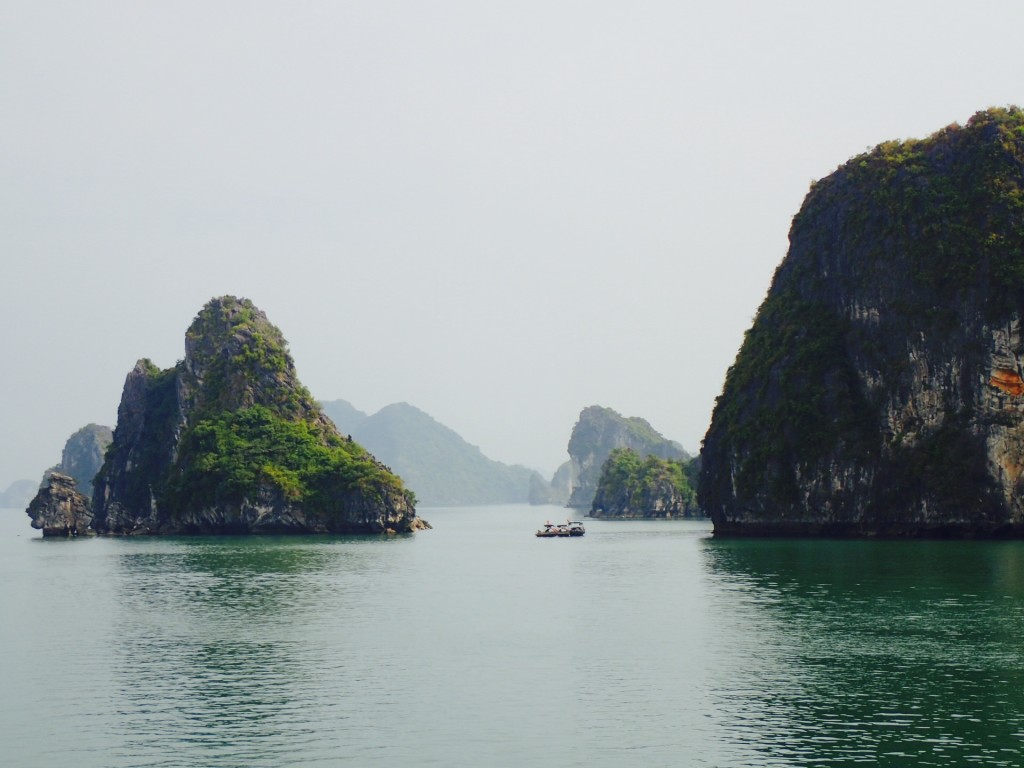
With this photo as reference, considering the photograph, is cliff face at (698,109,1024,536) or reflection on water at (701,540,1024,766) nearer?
reflection on water at (701,540,1024,766)

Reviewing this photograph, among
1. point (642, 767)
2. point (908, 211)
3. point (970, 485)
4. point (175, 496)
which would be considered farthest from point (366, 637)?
point (175, 496)

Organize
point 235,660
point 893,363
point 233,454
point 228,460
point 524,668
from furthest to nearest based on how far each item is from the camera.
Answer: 1. point 233,454
2. point 228,460
3. point 893,363
4. point 235,660
5. point 524,668

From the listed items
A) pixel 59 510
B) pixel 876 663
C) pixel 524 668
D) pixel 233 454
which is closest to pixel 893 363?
pixel 233 454

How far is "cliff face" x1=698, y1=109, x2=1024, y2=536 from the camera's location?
114125 mm

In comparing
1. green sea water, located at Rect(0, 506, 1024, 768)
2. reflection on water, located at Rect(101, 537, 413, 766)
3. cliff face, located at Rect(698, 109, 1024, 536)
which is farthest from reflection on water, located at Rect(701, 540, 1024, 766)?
cliff face, located at Rect(698, 109, 1024, 536)

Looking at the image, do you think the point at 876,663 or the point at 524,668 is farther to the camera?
the point at 524,668

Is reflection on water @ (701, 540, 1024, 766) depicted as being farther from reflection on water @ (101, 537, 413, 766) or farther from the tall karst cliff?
the tall karst cliff

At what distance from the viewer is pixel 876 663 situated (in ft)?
142

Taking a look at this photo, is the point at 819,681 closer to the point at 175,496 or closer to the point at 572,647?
the point at 572,647

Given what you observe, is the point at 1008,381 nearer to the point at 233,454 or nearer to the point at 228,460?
the point at 228,460

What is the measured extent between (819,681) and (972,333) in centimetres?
8585

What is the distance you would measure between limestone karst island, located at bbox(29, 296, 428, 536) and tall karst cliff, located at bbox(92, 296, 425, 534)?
174 mm

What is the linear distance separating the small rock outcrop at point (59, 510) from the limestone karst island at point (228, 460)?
7.6 inches

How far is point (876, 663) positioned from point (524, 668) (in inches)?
512
